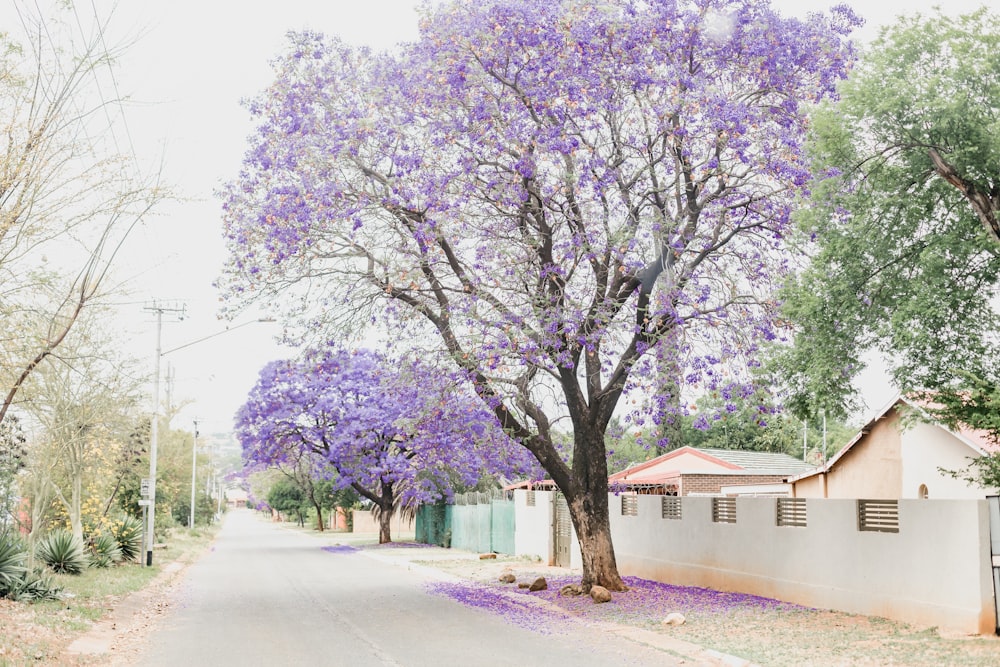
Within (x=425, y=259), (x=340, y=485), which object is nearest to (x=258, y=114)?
(x=425, y=259)

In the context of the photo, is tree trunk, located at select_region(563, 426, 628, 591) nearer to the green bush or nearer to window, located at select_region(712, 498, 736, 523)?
window, located at select_region(712, 498, 736, 523)

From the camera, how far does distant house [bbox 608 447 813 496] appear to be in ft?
122

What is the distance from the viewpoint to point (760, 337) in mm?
16297

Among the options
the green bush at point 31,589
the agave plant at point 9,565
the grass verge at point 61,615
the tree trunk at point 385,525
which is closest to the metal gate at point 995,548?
the grass verge at point 61,615

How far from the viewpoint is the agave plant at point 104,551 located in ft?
86.3

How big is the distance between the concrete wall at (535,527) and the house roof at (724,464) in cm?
828

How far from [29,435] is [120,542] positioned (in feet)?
24.5

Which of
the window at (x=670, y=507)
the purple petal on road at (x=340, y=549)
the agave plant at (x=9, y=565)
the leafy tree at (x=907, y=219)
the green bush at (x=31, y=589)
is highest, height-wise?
the leafy tree at (x=907, y=219)

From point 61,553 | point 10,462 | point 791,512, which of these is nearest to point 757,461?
point 791,512

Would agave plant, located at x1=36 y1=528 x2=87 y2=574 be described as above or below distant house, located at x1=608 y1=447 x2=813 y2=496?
below

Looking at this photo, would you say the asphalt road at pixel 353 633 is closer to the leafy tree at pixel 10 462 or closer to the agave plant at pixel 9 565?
the agave plant at pixel 9 565

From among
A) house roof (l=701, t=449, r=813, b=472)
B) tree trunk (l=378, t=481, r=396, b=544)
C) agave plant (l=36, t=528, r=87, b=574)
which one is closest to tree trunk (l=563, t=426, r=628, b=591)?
agave plant (l=36, t=528, r=87, b=574)

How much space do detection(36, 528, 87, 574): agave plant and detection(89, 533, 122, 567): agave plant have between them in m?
3.95

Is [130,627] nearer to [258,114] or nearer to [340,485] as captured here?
[258,114]
